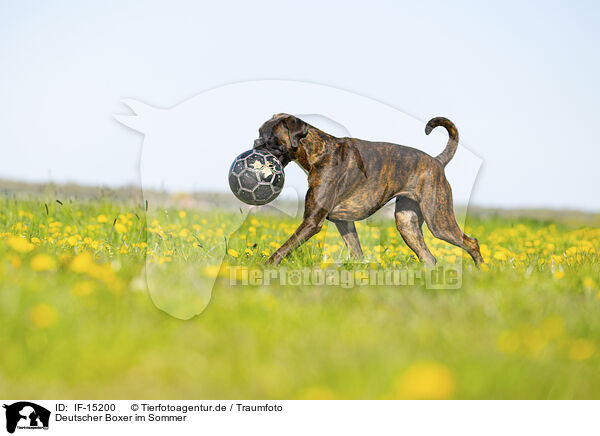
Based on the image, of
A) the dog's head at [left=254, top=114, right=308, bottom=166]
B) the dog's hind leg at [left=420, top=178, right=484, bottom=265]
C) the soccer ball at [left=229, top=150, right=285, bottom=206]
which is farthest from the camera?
the dog's hind leg at [left=420, top=178, right=484, bottom=265]

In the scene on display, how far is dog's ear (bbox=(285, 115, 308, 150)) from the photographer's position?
4656 millimetres

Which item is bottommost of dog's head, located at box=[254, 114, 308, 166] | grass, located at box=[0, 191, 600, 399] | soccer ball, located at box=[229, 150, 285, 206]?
grass, located at box=[0, 191, 600, 399]

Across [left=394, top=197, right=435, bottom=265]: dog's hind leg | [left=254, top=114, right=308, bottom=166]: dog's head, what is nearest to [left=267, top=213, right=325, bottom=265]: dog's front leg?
[left=254, top=114, right=308, bottom=166]: dog's head

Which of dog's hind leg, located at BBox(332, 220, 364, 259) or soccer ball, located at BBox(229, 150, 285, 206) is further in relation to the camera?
dog's hind leg, located at BBox(332, 220, 364, 259)

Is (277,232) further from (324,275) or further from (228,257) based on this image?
(324,275)

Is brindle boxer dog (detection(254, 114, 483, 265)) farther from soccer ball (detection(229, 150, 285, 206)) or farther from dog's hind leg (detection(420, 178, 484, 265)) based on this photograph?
soccer ball (detection(229, 150, 285, 206))

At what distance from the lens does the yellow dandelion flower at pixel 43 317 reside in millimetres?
2729

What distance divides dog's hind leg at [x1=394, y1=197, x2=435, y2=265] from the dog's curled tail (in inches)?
21.5

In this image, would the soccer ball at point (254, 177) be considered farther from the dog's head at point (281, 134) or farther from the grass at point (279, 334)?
the grass at point (279, 334)

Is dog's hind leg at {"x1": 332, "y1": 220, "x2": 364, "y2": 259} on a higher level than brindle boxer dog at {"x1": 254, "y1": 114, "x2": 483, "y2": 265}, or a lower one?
lower
